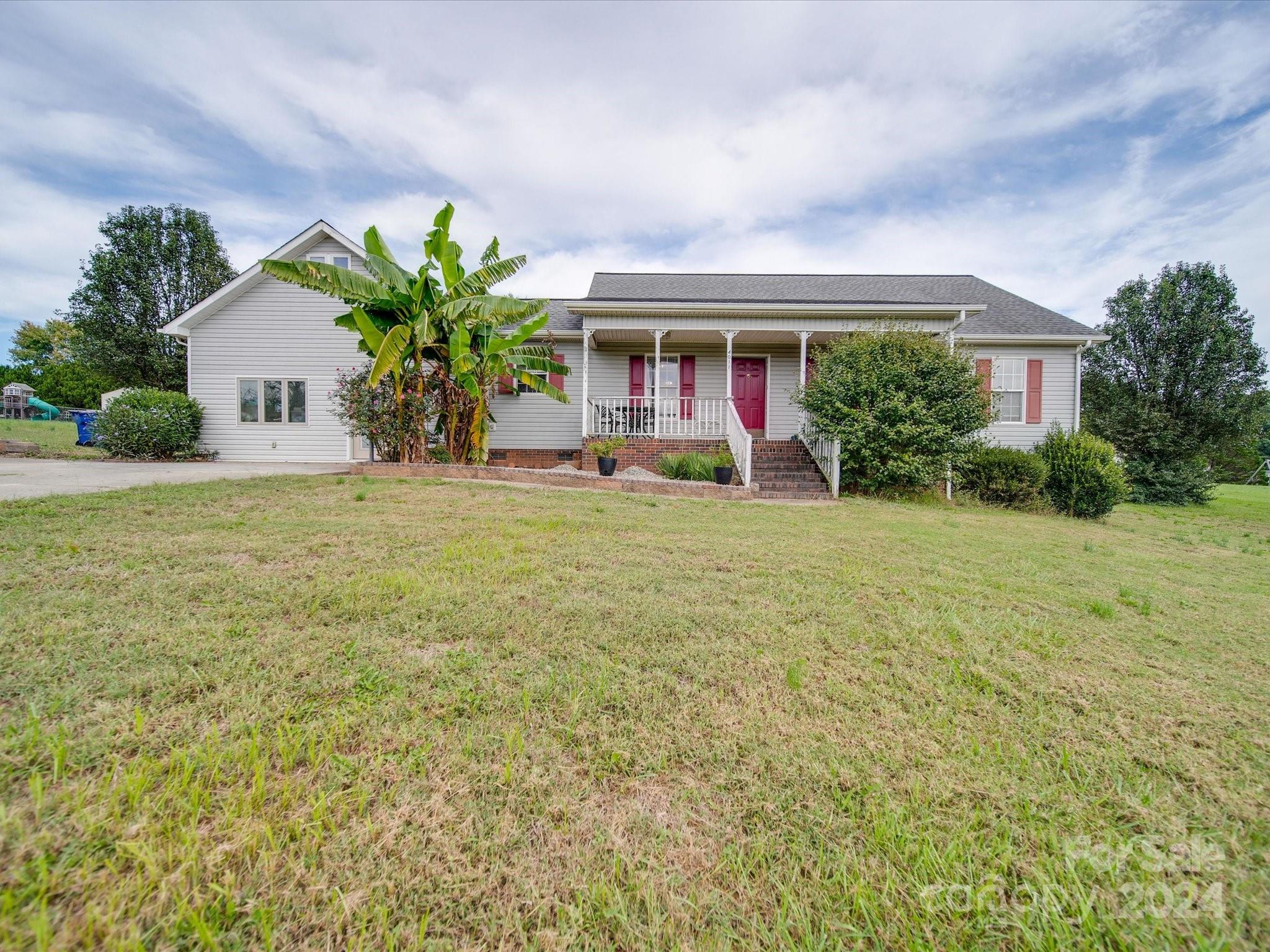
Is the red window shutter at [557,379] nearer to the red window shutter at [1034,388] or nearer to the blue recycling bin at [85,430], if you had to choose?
the red window shutter at [1034,388]

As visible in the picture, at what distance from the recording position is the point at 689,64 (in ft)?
36.5

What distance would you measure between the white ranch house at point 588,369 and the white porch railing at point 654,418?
0.18 feet

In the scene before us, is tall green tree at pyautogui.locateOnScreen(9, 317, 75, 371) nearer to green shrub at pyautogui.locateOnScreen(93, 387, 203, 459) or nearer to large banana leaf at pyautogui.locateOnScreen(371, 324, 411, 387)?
green shrub at pyautogui.locateOnScreen(93, 387, 203, 459)

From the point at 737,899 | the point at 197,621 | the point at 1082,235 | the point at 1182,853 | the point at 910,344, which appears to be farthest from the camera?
the point at 1082,235

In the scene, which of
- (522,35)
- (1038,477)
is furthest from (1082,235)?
(522,35)

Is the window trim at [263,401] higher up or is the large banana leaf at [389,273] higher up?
the large banana leaf at [389,273]

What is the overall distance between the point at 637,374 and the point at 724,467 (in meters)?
5.52

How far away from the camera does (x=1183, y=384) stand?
1424cm

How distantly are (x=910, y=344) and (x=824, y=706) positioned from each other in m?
10.0

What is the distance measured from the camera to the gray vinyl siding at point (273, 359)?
13.6m

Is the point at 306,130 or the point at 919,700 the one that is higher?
the point at 306,130

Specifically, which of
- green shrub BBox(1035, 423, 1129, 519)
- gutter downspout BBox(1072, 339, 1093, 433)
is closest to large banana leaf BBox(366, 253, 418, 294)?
green shrub BBox(1035, 423, 1129, 519)

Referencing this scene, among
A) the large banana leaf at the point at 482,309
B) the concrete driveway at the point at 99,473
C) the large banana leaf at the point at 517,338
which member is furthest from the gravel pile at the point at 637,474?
the concrete driveway at the point at 99,473

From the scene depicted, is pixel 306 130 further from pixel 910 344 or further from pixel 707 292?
pixel 910 344
